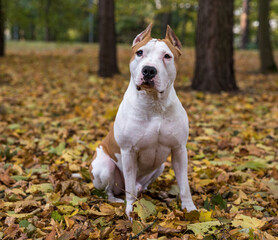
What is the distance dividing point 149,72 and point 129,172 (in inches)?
36.7

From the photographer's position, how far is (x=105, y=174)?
10.0 ft

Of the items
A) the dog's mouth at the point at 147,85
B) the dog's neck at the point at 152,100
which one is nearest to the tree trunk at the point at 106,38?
the dog's neck at the point at 152,100

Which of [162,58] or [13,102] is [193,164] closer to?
[162,58]

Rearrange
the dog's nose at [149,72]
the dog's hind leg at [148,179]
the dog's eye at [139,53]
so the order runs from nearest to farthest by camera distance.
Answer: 1. the dog's nose at [149,72]
2. the dog's eye at [139,53]
3. the dog's hind leg at [148,179]

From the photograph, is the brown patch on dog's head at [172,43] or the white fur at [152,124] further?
the brown patch on dog's head at [172,43]

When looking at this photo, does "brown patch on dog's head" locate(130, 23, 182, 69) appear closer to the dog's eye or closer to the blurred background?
the dog's eye

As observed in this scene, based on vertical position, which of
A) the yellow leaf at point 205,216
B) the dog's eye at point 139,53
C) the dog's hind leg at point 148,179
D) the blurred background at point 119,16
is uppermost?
the blurred background at point 119,16

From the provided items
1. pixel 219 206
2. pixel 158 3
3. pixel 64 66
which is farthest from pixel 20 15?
pixel 219 206

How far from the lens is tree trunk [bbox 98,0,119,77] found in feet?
32.6

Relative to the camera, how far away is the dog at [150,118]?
7.88 feet

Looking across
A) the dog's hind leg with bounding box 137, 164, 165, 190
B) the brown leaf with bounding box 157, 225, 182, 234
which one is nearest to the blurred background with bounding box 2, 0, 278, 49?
the dog's hind leg with bounding box 137, 164, 165, 190

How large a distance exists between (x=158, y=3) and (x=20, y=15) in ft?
22.8

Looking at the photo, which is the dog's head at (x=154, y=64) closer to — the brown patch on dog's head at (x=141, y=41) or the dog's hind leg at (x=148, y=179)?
the brown patch on dog's head at (x=141, y=41)

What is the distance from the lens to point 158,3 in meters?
16.2
